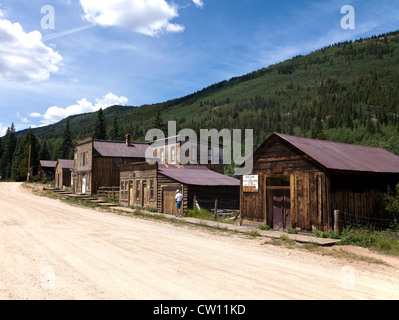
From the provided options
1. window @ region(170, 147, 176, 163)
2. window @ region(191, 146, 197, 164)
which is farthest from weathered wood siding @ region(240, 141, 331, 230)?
window @ region(170, 147, 176, 163)

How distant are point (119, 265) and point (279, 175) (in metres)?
10.9

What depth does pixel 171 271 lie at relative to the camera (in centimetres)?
818

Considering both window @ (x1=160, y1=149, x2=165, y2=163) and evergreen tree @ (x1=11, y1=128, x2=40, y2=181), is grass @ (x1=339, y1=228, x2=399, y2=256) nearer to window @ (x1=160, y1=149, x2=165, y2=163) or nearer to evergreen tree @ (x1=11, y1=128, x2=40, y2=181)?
window @ (x1=160, y1=149, x2=165, y2=163)

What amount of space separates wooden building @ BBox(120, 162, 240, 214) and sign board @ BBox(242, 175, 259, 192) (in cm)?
696

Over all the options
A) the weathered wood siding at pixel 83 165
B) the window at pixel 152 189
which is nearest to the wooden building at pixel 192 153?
the weathered wood siding at pixel 83 165

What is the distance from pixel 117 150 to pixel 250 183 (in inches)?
1160

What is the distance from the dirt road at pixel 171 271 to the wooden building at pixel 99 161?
28.5m

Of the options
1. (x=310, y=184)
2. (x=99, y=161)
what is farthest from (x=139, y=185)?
(x=310, y=184)

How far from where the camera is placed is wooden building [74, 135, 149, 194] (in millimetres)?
41719

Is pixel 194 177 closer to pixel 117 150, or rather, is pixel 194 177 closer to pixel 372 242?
pixel 372 242

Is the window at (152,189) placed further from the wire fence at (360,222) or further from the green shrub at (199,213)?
the wire fence at (360,222)

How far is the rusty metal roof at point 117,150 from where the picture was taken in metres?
42.7
